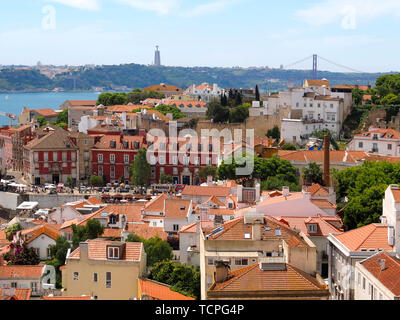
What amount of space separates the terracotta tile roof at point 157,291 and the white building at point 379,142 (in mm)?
26763

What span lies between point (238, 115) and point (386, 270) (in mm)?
33505

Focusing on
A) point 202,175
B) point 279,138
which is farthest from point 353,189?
point 279,138

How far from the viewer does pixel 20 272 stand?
65.2ft

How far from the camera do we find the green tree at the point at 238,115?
156 ft

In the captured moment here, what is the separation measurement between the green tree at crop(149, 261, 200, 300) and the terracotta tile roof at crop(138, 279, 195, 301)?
75 cm

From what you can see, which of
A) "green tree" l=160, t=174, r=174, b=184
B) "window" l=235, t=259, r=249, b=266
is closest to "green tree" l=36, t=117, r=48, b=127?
"green tree" l=160, t=174, r=174, b=184

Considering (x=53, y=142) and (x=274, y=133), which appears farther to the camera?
(x=274, y=133)

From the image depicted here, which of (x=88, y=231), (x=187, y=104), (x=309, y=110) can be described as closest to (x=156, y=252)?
(x=88, y=231)

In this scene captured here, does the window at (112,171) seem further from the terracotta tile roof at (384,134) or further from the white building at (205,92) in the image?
the white building at (205,92)

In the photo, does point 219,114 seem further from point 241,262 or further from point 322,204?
point 241,262

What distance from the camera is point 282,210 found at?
2164 cm

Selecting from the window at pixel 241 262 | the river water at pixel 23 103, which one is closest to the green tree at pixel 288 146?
the window at pixel 241 262
